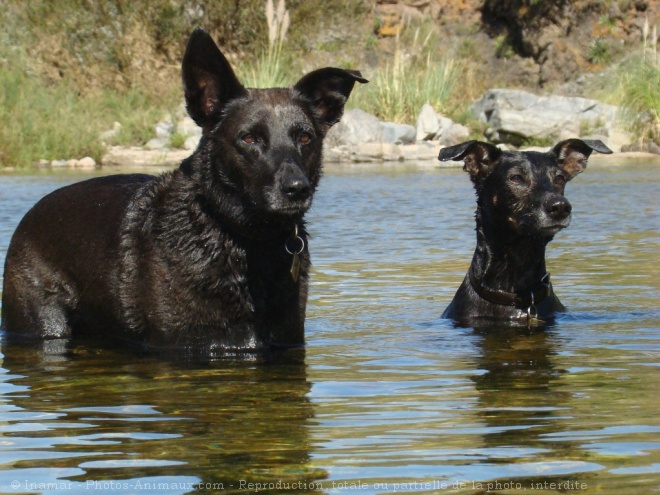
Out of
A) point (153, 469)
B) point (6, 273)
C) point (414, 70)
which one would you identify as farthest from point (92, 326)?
point (414, 70)

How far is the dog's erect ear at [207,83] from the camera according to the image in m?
6.61

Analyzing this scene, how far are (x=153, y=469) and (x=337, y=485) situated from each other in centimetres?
71

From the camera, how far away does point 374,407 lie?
17.5 feet

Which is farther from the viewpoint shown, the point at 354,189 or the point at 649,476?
the point at 354,189

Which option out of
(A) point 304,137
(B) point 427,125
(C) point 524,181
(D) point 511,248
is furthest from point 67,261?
(B) point 427,125

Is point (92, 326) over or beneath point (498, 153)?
beneath

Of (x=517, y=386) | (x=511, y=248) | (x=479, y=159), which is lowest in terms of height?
(x=517, y=386)

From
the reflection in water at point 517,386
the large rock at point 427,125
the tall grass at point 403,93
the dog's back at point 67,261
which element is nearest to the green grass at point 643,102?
the large rock at point 427,125

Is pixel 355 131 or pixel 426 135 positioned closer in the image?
pixel 355 131

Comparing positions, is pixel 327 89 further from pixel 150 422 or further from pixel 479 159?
pixel 150 422

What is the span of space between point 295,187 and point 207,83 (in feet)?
3.32

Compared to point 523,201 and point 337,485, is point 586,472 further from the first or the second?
point 523,201

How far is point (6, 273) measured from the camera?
741 cm

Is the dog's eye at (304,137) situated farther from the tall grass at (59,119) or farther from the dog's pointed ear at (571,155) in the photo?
the tall grass at (59,119)
